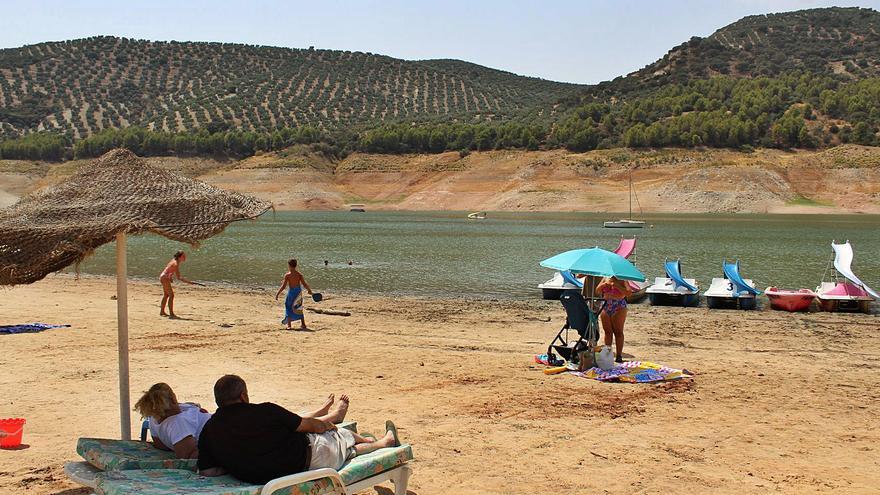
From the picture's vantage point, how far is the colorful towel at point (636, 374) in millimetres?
10188

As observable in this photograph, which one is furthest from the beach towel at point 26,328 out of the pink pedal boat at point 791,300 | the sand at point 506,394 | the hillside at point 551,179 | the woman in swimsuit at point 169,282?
the hillside at point 551,179

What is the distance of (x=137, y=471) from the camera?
5.48 metres

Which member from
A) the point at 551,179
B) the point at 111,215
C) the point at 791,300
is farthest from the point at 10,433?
the point at 551,179

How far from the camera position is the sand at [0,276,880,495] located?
6793mm

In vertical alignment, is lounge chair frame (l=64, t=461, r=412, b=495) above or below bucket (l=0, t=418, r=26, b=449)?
above

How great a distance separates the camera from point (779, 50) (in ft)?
506

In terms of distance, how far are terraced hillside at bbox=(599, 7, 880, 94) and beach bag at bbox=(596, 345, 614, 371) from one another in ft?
409

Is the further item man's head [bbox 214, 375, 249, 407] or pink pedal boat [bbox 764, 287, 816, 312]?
pink pedal boat [bbox 764, 287, 816, 312]

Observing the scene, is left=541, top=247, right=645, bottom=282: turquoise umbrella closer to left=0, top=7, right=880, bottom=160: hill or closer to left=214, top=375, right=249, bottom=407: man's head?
left=214, top=375, right=249, bottom=407: man's head


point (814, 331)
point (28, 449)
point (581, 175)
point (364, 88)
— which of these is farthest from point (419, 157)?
point (28, 449)

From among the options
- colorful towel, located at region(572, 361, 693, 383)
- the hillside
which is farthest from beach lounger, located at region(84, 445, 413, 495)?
the hillside

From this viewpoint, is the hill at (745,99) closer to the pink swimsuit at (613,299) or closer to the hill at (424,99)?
the hill at (424,99)

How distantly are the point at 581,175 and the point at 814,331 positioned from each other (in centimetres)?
7629

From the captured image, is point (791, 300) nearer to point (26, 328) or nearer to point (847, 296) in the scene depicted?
point (847, 296)
